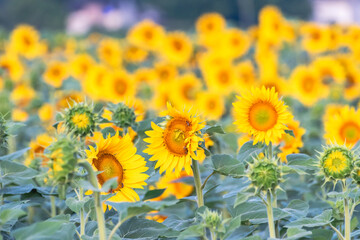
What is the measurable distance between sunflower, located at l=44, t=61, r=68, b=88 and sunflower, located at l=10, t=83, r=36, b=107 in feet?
0.59

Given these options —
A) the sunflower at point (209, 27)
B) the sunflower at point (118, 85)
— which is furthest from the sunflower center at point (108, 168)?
the sunflower at point (209, 27)

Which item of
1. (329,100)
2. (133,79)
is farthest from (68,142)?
(329,100)

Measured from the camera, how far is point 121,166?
1454mm

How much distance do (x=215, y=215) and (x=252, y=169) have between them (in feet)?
0.44

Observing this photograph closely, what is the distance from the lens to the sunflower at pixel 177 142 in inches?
56.4

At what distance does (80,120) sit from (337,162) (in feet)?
2.14

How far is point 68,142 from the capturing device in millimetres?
1153

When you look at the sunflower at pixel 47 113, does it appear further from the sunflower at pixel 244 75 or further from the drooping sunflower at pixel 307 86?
the drooping sunflower at pixel 307 86

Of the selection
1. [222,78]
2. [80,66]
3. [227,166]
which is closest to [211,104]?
[222,78]

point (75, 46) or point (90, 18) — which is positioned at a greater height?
point (90, 18)

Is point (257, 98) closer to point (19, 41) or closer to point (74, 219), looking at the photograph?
point (74, 219)

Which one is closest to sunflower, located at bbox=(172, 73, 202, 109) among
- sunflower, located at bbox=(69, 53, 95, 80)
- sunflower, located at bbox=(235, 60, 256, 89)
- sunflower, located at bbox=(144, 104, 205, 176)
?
sunflower, located at bbox=(235, 60, 256, 89)

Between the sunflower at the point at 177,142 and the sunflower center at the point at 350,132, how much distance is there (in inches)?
36.5

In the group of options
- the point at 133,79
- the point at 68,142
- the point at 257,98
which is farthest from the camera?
the point at 133,79
